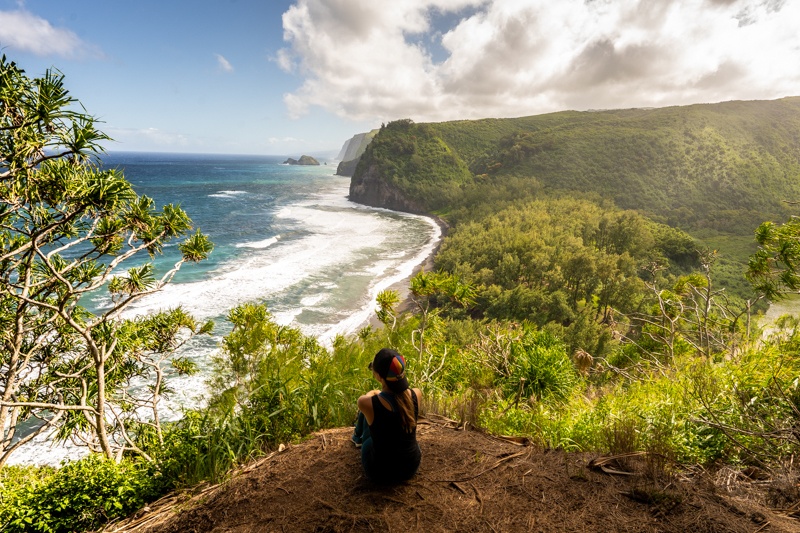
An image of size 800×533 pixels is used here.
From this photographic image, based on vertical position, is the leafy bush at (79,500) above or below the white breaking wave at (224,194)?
below

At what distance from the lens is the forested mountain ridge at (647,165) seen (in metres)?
75.8

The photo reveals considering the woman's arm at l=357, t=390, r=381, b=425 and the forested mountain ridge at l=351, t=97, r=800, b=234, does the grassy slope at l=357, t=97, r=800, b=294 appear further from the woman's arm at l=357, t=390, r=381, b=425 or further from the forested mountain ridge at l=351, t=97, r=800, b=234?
the woman's arm at l=357, t=390, r=381, b=425

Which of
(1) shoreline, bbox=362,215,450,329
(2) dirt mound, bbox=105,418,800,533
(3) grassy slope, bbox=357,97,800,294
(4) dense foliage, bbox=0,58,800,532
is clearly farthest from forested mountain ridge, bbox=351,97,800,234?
(2) dirt mound, bbox=105,418,800,533

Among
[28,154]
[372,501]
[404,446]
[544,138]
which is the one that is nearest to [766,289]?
[404,446]

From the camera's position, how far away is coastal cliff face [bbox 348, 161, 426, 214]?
89.1 meters

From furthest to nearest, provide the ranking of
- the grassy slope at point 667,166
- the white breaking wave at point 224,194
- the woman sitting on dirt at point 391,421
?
the white breaking wave at point 224,194 < the grassy slope at point 667,166 < the woman sitting on dirt at point 391,421

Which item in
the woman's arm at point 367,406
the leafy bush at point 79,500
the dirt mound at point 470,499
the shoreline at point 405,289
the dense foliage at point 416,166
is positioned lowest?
the shoreline at point 405,289

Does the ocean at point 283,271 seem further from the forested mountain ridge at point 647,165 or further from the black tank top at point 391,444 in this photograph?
the forested mountain ridge at point 647,165

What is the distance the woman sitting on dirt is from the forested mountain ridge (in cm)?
7702

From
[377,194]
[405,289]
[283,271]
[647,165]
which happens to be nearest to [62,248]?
[405,289]

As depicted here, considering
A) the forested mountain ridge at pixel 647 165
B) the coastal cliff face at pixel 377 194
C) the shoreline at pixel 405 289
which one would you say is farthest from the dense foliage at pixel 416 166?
the shoreline at pixel 405 289

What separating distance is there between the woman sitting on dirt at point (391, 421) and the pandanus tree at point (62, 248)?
13.5 feet

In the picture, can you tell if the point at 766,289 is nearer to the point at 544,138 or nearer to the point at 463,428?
the point at 463,428

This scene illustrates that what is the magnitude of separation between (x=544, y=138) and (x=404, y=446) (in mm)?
115964
